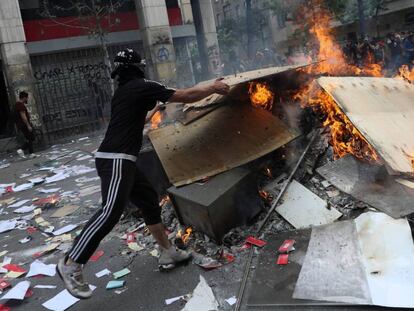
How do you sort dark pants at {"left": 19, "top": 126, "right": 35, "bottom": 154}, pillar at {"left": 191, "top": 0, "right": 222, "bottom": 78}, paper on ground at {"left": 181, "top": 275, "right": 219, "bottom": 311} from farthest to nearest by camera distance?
pillar at {"left": 191, "top": 0, "right": 222, "bottom": 78}, dark pants at {"left": 19, "top": 126, "right": 35, "bottom": 154}, paper on ground at {"left": 181, "top": 275, "right": 219, "bottom": 311}

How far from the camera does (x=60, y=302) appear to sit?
11.9 feet

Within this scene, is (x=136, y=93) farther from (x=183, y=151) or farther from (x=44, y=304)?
(x=44, y=304)

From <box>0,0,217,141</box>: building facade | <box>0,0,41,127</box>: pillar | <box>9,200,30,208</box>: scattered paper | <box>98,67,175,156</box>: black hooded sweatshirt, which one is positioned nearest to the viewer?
<box>98,67,175,156</box>: black hooded sweatshirt

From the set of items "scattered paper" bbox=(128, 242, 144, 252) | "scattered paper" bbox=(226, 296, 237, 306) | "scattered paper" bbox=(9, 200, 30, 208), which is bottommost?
"scattered paper" bbox=(226, 296, 237, 306)

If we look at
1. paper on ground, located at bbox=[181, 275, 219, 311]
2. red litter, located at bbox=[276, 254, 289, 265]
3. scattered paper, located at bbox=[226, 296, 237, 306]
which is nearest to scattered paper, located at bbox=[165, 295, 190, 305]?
paper on ground, located at bbox=[181, 275, 219, 311]

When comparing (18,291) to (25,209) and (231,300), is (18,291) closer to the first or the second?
(231,300)

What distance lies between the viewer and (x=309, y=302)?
9.88ft

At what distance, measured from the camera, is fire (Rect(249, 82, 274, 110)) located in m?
4.99

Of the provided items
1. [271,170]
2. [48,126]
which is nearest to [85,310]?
[271,170]

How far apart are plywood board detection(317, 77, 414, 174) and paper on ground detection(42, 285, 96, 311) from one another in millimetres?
2976

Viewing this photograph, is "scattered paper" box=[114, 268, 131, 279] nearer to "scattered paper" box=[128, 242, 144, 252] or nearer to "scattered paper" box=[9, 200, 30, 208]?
"scattered paper" box=[128, 242, 144, 252]

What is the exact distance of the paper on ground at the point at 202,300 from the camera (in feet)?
10.5

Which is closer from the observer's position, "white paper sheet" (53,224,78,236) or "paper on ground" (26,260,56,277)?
"paper on ground" (26,260,56,277)

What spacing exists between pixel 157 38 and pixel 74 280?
1401cm
